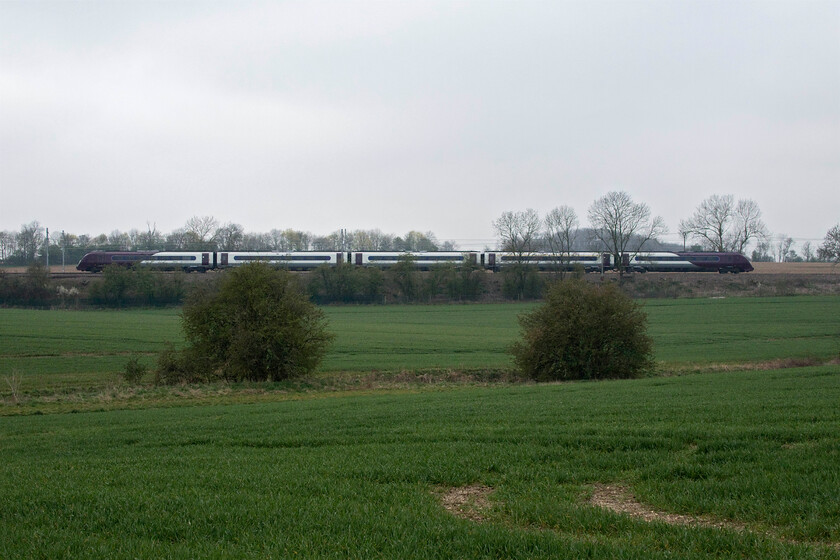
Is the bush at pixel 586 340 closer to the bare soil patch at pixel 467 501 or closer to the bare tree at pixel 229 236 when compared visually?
the bare soil patch at pixel 467 501

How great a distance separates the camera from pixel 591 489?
24.4 ft

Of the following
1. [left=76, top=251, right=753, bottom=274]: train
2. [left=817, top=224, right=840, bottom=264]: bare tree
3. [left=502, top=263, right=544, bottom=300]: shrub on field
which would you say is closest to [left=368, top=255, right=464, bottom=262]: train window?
[left=76, top=251, right=753, bottom=274]: train

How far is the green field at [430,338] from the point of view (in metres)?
34.5

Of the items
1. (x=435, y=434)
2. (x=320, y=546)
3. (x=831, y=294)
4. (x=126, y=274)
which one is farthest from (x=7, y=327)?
(x=831, y=294)

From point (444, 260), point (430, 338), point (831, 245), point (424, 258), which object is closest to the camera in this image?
point (430, 338)

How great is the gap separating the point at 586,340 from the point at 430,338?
20.6m

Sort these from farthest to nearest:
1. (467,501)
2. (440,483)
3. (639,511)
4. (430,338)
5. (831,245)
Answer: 1. (831,245)
2. (430,338)
3. (440,483)
4. (467,501)
5. (639,511)

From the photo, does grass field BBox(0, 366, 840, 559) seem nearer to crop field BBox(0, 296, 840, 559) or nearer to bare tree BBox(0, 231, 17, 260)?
crop field BBox(0, 296, 840, 559)

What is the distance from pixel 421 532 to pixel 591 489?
2.38 meters

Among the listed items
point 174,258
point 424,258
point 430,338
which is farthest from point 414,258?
point 430,338

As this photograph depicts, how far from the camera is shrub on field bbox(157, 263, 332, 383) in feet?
98.2

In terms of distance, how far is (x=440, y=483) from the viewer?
26.2 ft

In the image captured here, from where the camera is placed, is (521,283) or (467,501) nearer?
(467,501)

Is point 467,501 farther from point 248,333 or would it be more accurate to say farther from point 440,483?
point 248,333
